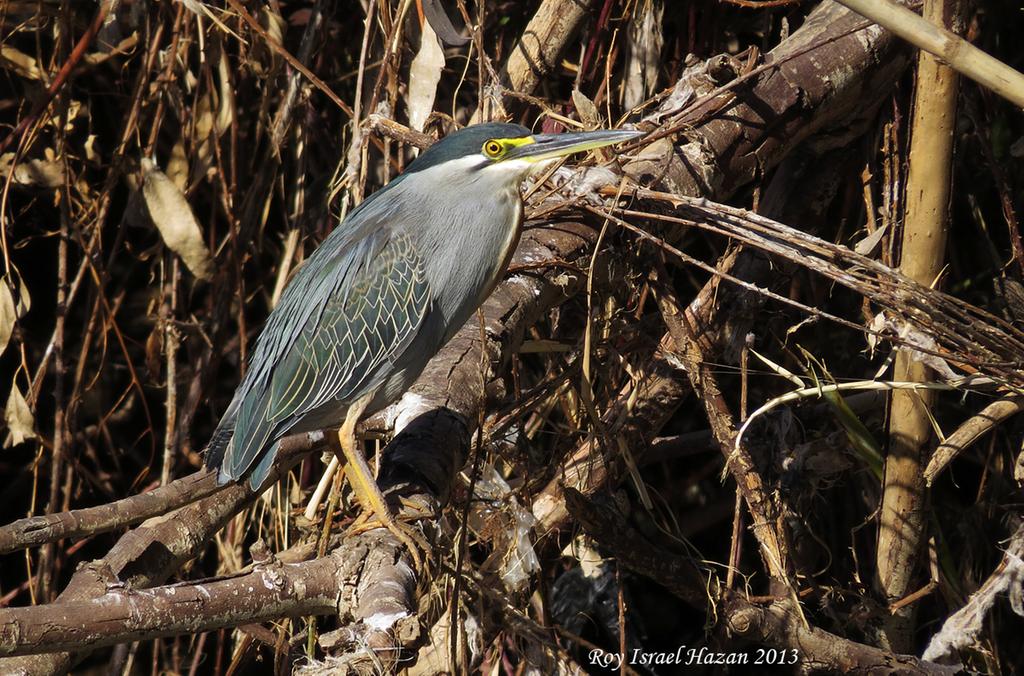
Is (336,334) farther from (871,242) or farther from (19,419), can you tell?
(871,242)

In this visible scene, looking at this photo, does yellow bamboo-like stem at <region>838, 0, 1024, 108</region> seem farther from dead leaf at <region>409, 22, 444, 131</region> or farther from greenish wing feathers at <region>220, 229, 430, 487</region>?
dead leaf at <region>409, 22, 444, 131</region>

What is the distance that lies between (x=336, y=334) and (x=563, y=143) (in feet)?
2.40

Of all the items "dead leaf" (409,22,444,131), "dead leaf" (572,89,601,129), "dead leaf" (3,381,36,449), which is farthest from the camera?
"dead leaf" (3,381,36,449)

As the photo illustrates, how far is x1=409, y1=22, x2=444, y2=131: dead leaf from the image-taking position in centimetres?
271

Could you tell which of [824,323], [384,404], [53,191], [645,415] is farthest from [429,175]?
[53,191]

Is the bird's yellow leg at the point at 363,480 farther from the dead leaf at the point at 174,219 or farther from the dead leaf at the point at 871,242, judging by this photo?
the dead leaf at the point at 871,242

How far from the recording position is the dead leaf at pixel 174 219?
306cm

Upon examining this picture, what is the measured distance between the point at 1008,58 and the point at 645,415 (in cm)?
172

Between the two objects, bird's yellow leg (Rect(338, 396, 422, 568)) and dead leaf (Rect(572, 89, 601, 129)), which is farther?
dead leaf (Rect(572, 89, 601, 129))

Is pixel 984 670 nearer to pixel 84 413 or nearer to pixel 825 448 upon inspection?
pixel 825 448

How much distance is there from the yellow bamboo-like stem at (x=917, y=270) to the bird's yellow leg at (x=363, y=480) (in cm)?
120

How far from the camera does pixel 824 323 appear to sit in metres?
3.27

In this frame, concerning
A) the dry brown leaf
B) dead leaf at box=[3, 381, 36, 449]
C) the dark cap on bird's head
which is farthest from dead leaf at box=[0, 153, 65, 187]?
the dark cap on bird's head

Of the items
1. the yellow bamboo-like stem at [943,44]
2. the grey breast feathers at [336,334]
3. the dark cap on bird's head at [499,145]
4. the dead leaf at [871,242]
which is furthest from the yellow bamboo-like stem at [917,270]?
the grey breast feathers at [336,334]
